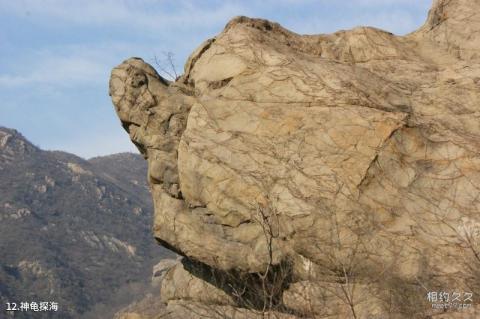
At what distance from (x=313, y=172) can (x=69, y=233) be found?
96147mm

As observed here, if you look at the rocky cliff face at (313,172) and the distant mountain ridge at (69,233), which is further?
the distant mountain ridge at (69,233)

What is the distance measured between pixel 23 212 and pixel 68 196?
1227cm

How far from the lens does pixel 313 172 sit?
11047mm

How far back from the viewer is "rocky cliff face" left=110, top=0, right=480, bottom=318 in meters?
10.2

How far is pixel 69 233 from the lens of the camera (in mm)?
101750

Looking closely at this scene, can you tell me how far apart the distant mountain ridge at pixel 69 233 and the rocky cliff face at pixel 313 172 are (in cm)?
5957

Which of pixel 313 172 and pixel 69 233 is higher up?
pixel 69 233

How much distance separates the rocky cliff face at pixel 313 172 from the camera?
1025 centimetres

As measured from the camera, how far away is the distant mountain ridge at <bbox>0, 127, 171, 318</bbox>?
3088 inches

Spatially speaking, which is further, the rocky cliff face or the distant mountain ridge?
the distant mountain ridge

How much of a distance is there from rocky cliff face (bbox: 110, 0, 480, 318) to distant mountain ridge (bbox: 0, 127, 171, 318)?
195ft

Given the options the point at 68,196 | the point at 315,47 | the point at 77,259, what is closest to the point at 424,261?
the point at 315,47

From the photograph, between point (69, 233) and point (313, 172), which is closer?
point (313, 172)

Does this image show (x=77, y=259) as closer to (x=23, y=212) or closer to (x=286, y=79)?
(x=23, y=212)
